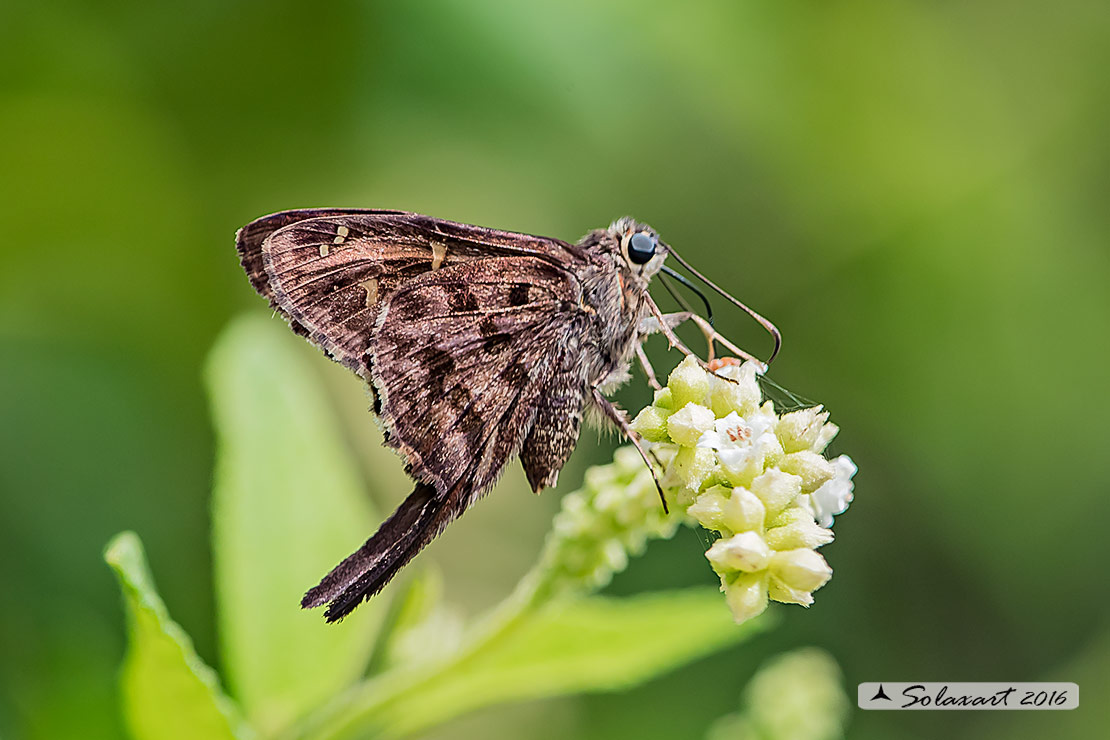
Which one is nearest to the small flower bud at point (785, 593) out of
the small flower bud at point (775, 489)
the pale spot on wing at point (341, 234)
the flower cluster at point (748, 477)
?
the flower cluster at point (748, 477)

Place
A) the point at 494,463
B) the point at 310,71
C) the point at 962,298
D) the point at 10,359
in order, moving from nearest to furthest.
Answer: the point at 494,463 → the point at 10,359 → the point at 310,71 → the point at 962,298

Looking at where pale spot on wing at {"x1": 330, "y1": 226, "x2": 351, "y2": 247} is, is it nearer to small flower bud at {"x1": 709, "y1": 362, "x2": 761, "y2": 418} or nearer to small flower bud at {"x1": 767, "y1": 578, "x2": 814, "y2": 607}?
small flower bud at {"x1": 709, "y1": 362, "x2": 761, "y2": 418}

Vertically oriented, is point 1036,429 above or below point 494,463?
below

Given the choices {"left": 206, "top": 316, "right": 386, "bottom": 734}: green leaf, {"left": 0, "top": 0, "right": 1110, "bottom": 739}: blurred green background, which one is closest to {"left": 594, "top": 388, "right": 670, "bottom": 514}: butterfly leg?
{"left": 206, "top": 316, "right": 386, "bottom": 734}: green leaf

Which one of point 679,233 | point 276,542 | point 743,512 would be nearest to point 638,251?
point 743,512

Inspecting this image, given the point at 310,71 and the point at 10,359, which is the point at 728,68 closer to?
the point at 310,71

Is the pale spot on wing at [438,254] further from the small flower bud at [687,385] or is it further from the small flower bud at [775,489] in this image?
the small flower bud at [775,489]

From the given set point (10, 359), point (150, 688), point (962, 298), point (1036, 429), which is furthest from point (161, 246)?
point (1036, 429)

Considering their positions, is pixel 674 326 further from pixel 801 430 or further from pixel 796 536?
pixel 796 536
